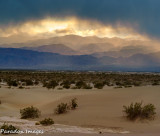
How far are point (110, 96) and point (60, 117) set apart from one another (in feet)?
23.3

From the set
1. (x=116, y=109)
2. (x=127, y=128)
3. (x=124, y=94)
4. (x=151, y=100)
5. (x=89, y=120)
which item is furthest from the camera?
(x=124, y=94)

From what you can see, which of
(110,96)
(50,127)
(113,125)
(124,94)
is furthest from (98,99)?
(50,127)

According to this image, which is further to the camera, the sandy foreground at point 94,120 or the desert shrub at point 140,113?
the desert shrub at point 140,113

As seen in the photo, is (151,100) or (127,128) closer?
(127,128)

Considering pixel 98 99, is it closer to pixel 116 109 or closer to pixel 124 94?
pixel 124 94

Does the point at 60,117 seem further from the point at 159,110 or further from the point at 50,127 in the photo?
the point at 159,110

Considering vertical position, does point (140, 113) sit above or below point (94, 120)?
above

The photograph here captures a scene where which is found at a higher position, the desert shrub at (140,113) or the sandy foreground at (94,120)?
the desert shrub at (140,113)

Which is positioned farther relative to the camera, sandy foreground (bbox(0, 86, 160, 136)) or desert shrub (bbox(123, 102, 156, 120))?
desert shrub (bbox(123, 102, 156, 120))

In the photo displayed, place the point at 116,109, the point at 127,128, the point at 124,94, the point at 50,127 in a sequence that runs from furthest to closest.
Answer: the point at 124,94, the point at 116,109, the point at 127,128, the point at 50,127

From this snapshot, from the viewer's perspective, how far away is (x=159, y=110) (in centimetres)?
1462

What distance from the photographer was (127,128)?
11539 millimetres

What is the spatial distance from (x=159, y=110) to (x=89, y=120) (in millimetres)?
4345

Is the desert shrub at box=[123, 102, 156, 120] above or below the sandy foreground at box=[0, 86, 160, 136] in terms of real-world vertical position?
above
